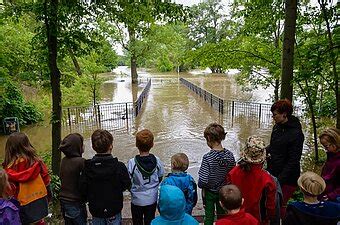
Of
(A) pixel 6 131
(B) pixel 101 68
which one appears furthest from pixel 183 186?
(B) pixel 101 68

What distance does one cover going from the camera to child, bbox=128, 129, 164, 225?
3139mm

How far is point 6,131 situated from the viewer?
12445mm

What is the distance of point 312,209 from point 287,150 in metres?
1.03

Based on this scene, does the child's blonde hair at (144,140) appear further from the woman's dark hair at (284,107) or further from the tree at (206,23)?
the tree at (206,23)

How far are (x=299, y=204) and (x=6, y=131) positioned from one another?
12868 millimetres

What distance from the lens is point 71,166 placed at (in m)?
3.14

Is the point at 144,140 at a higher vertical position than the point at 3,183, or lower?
higher

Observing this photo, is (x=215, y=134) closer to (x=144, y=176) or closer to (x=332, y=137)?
Result: (x=144, y=176)

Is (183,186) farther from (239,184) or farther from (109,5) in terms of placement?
(109,5)

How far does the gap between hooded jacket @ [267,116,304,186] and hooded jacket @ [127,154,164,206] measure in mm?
1326

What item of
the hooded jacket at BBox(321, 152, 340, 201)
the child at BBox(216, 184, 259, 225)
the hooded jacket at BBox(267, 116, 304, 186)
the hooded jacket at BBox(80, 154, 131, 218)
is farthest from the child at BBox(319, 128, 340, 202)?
the hooded jacket at BBox(80, 154, 131, 218)

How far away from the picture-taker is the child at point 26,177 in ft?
9.71

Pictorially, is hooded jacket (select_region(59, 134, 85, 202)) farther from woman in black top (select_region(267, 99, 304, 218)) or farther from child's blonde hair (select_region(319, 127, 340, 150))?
child's blonde hair (select_region(319, 127, 340, 150))

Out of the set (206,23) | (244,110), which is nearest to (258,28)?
(244,110)
